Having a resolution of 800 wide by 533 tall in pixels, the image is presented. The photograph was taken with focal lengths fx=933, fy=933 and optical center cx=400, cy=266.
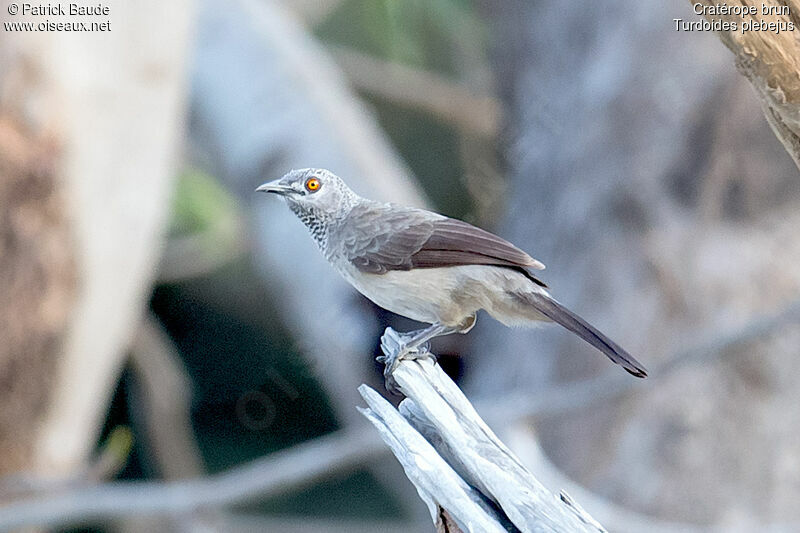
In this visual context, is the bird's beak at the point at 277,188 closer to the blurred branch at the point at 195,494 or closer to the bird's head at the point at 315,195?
the bird's head at the point at 315,195

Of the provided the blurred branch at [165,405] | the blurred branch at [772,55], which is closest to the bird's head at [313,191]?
the blurred branch at [772,55]

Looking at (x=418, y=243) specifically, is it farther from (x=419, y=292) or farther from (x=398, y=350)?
(x=398, y=350)

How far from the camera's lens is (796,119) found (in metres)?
2.47

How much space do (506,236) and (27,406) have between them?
4.14m

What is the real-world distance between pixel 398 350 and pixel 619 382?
2989mm

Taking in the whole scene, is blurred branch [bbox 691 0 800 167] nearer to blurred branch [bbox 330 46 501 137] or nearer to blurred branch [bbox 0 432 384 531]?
blurred branch [bbox 0 432 384 531]

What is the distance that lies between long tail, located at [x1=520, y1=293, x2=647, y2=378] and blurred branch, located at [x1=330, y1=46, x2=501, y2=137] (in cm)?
730

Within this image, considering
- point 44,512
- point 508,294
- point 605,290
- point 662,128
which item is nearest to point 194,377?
point 44,512

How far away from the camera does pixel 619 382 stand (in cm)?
575

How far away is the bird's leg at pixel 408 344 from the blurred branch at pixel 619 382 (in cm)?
260

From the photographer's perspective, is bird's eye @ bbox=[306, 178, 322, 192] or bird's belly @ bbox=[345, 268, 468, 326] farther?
bird's eye @ bbox=[306, 178, 322, 192]

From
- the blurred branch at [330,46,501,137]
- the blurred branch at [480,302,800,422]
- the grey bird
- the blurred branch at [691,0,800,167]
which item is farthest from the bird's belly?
the blurred branch at [330,46,501,137]

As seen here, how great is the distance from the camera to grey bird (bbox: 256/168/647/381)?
9.56ft

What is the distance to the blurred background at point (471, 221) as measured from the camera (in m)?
6.29
